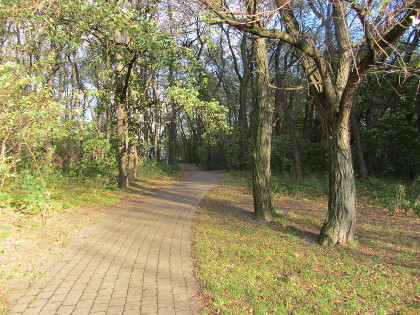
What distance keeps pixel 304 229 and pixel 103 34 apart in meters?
8.28

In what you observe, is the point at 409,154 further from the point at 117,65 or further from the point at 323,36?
the point at 117,65

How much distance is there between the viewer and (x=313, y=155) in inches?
790

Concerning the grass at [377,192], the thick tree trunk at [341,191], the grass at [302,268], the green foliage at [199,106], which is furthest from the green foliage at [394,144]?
the thick tree trunk at [341,191]

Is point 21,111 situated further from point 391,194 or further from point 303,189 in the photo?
point 391,194

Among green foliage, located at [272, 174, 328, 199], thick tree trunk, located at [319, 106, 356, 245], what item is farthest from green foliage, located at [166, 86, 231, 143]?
thick tree trunk, located at [319, 106, 356, 245]

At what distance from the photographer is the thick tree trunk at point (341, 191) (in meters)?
5.28

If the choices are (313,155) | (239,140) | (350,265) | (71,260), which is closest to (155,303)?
(71,260)

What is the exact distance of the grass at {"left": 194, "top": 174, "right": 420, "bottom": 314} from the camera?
3.34 metres

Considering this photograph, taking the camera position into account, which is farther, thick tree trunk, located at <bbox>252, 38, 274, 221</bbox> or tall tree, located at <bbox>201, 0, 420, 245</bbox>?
thick tree trunk, located at <bbox>252, 38, 274, 221</bbox>

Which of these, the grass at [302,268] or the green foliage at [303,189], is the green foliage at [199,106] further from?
the green foliage at [303,189]

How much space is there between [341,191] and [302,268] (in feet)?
5.72

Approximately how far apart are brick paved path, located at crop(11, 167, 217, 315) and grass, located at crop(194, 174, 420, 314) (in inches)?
14.1

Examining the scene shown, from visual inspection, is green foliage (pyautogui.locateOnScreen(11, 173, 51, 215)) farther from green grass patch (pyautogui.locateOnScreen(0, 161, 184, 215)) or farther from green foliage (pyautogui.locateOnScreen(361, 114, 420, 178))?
green foliage (pyautogui.locateOnScreen(361, 114, 420, 178))

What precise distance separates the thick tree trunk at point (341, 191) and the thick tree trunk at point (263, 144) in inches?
84.5
